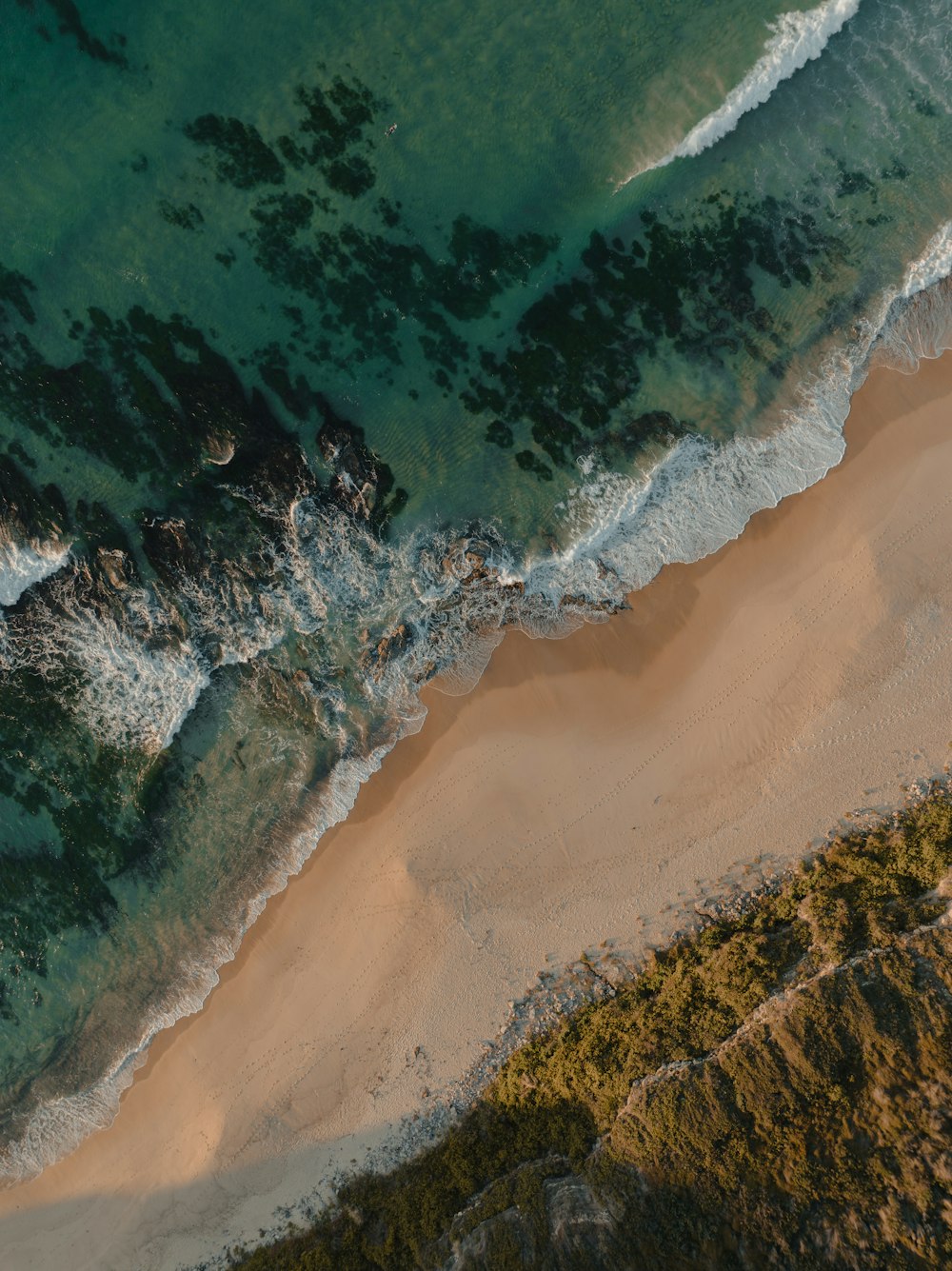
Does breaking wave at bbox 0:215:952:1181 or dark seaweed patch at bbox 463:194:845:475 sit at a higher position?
dark seaweed patch at bbox 463:194:845:475

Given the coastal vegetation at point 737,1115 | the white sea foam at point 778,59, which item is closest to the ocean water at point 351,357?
the white sea foam at point 778,59

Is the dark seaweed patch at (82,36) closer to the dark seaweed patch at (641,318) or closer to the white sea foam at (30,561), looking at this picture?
the dark seaweed patch at (641,318)

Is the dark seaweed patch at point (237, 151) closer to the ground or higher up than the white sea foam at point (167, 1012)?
higher up

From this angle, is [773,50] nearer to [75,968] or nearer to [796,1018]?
[796,1018]

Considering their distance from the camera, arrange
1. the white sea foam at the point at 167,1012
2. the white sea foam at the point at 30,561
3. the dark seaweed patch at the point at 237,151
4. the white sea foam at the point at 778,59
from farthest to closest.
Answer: the white sea foam at the point at 167,1012, the white sea foam at the point at 30,561, the dark seaweed patch at the point at 237,151, the white sea foam at the point at 778,59

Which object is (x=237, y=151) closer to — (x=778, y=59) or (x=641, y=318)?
(x=641, y=318)

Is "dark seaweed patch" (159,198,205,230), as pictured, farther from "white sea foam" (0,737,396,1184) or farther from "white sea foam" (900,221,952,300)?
"white sea foam" (900,221,952,300)

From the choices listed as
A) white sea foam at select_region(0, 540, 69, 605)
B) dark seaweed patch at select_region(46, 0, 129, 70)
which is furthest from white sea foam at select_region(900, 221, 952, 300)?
white sea foam at select_region(0, 540, 69, 605)
